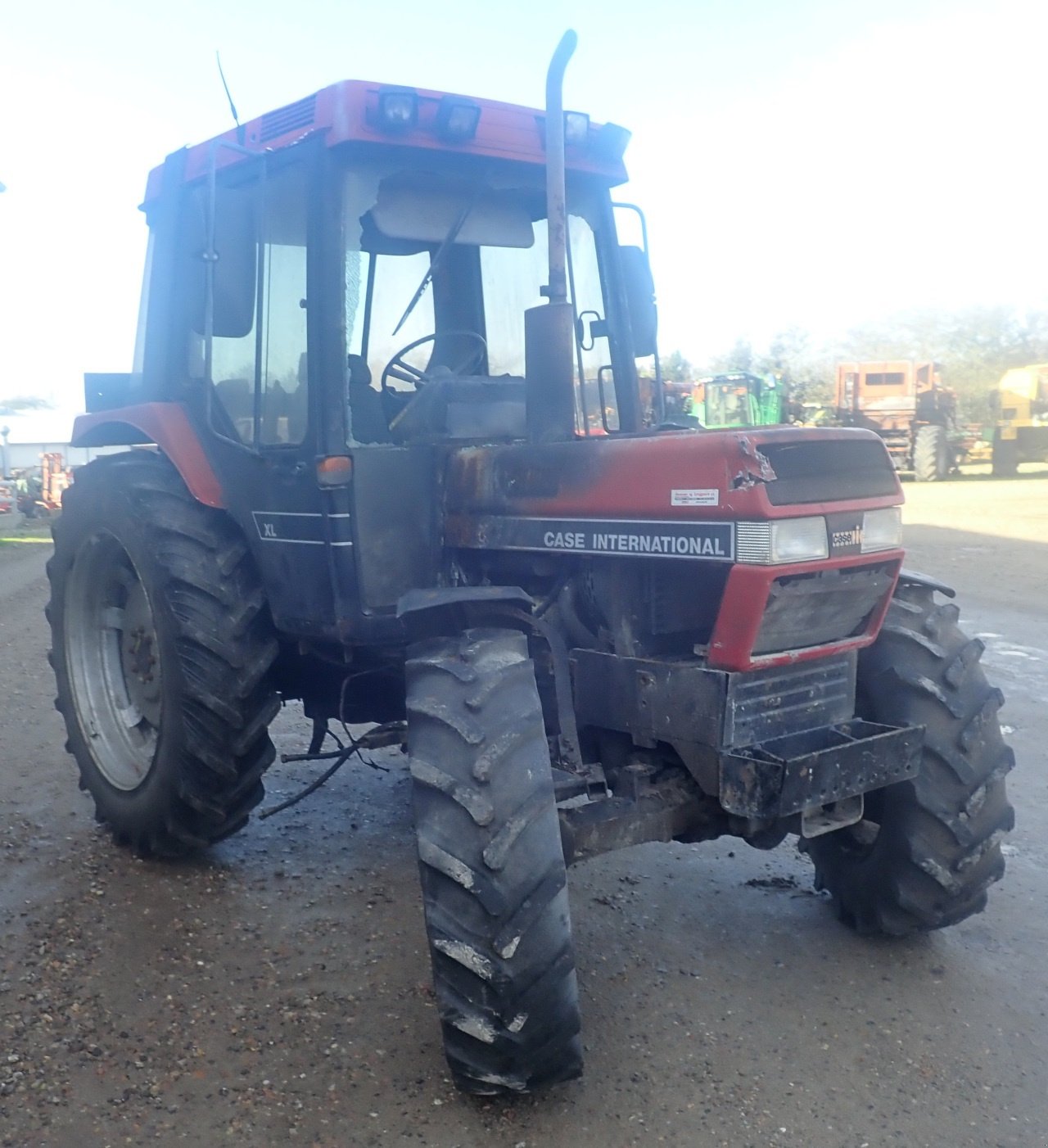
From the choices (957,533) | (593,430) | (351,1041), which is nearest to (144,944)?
(351,1041)

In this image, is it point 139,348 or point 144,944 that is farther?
point 139,348

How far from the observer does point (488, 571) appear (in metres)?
3.95

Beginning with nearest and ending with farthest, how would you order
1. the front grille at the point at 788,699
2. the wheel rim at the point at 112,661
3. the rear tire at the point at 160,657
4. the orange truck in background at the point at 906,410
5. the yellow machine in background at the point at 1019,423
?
1. the front grille at the point at 788,699
2. the rear tire at the point at 160,657
3. the wheel rim at the point at 112,661
4. the orange truck in background at the point at 906,410
5. the yellow machine in background at the point at 1019,423

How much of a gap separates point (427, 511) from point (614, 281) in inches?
50.5

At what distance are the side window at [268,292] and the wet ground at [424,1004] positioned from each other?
1.72 meters

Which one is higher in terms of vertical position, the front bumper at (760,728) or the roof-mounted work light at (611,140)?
the roof-mounted work light at (611,140)

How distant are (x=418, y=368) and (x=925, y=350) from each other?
64.0 metres

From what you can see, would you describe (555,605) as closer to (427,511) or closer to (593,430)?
(427,511)

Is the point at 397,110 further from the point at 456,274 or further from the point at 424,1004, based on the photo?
the point at 424,1004

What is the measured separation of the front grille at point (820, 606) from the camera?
3.29 m

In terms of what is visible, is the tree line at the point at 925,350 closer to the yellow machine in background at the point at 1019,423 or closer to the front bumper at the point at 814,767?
the yellow machine in background at the point at 1019,423

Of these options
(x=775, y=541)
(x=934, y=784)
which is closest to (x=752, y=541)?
(x=775, y=541)

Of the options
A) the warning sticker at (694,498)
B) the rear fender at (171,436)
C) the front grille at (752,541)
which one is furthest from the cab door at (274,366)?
the front grille at (752,541)

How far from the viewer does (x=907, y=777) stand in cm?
355
